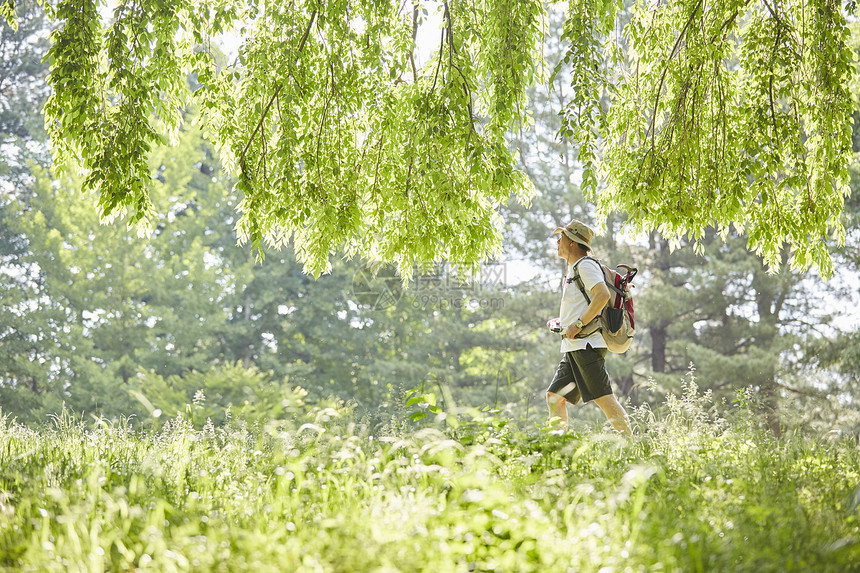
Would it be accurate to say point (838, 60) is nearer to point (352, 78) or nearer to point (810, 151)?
point (810, 151)

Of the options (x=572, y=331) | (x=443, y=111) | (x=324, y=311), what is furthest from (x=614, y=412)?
(x=324, y=311)

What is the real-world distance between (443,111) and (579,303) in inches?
66.8

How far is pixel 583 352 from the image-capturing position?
470 cm

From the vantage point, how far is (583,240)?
196 inches

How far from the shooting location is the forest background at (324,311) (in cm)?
1482

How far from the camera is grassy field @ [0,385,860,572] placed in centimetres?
221

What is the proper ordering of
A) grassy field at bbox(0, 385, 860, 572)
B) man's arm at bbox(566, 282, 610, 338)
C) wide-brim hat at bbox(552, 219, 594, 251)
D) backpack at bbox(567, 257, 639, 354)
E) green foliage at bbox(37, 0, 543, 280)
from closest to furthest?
1. grassy field at bbox(0, 385, 860, 572)
2. green foliage at bbox(37, 0, 543, 280)
3. man's arm at bbox(566, 282, 610, 338)
4. backpack at bbox(567, 257, 639, 354)
5. wide-brim hat at bbox(552, 219, 594, 251)

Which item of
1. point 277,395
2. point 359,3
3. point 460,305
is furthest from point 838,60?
point 460,305

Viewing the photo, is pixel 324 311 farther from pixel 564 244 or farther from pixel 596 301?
pixel 596 301

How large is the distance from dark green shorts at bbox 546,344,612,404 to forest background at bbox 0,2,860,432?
860cm

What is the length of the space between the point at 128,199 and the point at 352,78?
5.92 feet

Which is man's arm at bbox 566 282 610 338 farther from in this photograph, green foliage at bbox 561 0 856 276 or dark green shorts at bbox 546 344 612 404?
green foliage at bbox 561 0 856 276

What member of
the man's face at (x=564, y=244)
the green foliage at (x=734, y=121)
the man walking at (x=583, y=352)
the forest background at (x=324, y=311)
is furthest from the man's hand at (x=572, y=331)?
the forest background at (x=324, y=311)

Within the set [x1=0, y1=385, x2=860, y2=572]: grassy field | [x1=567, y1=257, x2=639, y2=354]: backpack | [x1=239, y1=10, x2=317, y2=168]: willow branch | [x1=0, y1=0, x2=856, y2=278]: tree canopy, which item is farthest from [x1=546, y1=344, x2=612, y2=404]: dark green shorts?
[x1=239, y1=10, x2=317, y2=168]: willow branch
